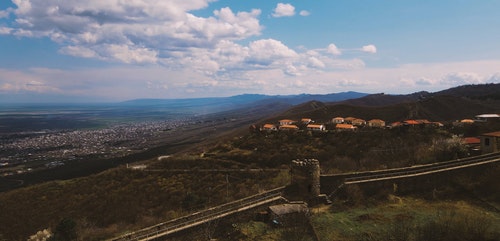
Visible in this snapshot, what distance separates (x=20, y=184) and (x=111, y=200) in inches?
1990

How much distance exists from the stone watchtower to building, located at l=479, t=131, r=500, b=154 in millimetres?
17245

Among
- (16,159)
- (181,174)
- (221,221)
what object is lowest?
(16,159)

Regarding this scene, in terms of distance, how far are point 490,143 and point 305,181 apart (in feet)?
60.7

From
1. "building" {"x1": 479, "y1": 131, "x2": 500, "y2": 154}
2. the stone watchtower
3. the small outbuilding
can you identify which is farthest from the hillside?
the small outbuilding

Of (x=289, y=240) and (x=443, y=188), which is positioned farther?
(x=443, y=188)

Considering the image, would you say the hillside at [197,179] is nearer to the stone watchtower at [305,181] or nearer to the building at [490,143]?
the building at [490,143]

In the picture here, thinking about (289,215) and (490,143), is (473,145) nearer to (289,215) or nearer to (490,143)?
(490,143)

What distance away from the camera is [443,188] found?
60.8 ft

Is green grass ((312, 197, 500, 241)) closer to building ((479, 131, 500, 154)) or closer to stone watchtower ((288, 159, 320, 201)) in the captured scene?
stone watchtower ((288, 159, 320, 201))

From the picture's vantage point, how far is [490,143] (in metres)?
28.2

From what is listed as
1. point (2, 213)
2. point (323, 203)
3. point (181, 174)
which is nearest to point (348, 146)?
point (181, 174)

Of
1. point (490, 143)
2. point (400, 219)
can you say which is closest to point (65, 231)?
point (400, 219)

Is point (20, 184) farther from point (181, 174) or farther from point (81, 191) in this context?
point (181, 174)

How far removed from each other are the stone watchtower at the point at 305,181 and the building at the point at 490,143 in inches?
679
